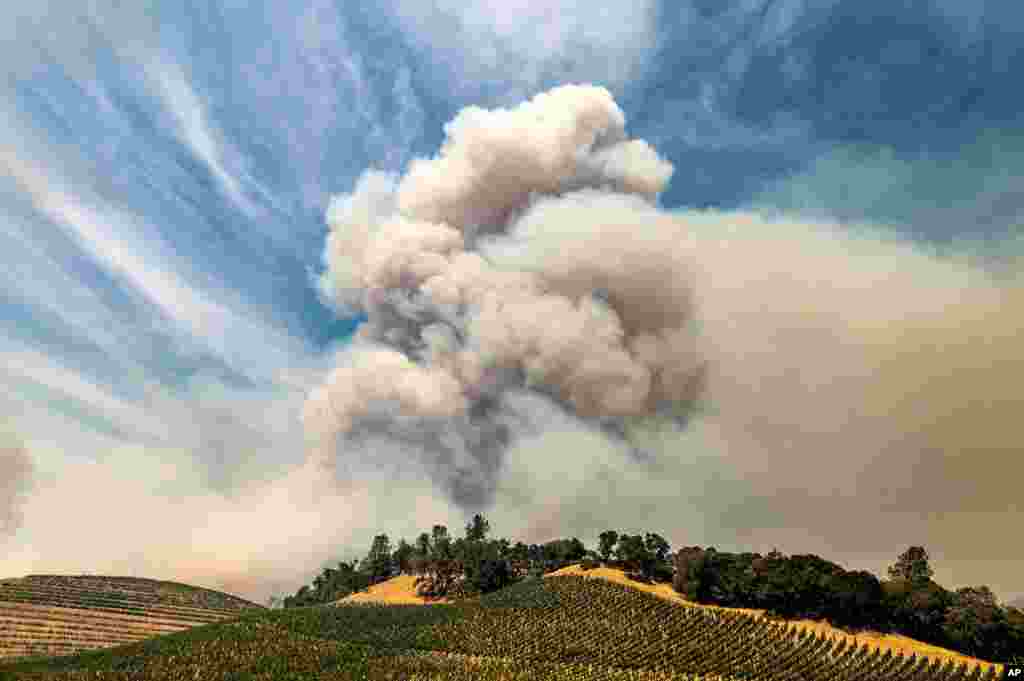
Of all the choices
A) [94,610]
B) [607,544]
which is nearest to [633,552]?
[607,544]

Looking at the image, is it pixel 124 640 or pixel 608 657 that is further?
pixel 124 640

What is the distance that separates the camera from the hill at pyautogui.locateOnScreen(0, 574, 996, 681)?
76688 mm

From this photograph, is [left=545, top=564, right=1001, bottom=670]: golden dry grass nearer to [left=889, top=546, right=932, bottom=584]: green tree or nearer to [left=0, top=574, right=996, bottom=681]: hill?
[left=0, top=574, right=996, bottom=681]: hill

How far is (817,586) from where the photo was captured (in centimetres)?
10869

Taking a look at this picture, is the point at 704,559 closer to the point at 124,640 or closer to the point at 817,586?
the point at 817,586

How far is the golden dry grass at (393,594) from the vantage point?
540ft

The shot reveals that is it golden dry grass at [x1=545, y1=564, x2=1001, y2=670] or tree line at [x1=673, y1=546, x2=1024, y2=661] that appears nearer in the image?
golden dry grass at [x1=545, y1=564, x2=1001, y2=670]

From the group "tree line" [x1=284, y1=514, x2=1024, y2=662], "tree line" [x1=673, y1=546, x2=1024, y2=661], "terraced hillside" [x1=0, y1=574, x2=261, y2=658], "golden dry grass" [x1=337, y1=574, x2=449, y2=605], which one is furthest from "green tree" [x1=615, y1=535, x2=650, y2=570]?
"terraced hillside" [x1=0, y1=574, x2=261, y2=658]

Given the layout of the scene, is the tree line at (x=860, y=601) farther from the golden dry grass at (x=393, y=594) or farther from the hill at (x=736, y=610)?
the golden dry grass at (x=393, y=594)

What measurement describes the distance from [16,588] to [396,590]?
85.9 metres

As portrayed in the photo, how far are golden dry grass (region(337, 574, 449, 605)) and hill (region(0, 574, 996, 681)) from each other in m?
52.4

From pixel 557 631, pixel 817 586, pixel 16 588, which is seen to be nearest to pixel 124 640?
pixel 16 588

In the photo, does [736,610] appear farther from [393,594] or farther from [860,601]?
[393,594]

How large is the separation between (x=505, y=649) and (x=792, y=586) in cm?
5024
